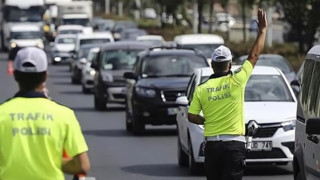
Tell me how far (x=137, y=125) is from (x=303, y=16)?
2043 cm

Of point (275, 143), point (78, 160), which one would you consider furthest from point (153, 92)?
point (78, 160)

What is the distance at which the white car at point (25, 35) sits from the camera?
64.7m

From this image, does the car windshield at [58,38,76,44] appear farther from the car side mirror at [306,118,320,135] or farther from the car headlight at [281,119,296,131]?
the car side mirror at [306,118,320,135]

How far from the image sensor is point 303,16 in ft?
141

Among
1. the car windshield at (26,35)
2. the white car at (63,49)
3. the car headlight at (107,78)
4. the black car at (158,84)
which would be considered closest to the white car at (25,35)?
the car windshield at (26,35)

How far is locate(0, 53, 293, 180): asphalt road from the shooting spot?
16828 millimetres

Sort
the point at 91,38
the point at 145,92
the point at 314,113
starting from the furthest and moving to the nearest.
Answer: the point at 91,38 < the point at 145,92 < the point at 314,113

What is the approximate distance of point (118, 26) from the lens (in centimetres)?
7594

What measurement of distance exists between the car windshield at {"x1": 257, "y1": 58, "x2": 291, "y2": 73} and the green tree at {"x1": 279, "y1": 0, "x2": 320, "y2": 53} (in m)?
10.9

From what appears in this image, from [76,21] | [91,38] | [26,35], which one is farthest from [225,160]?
[76,21]

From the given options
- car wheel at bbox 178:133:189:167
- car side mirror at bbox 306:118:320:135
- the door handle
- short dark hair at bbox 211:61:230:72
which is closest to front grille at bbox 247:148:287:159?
car wheel at bbox 178:133:189:167

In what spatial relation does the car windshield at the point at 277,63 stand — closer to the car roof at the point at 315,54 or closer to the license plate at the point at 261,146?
the license plate at the point at 261,146

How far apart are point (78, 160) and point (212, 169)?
3.97m

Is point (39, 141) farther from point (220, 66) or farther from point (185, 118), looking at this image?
point (185, 118)
